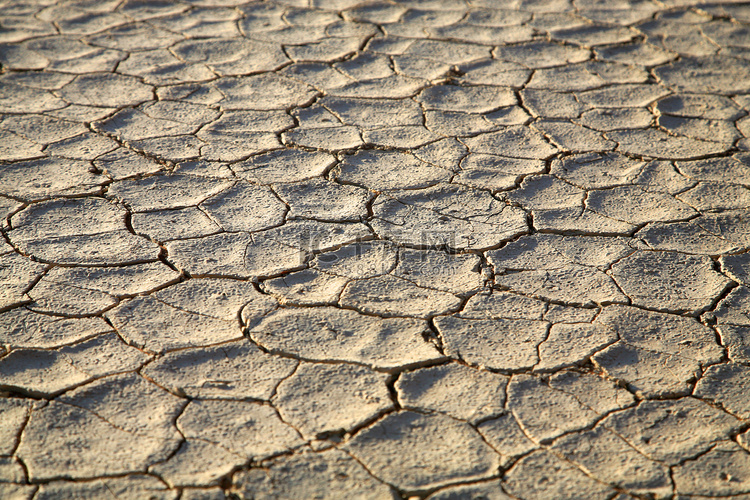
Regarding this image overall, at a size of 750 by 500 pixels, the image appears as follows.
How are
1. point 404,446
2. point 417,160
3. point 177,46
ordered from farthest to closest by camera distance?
point 177,46 → point 417,160 → point 404,446

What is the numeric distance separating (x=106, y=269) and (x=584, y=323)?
1646 mm

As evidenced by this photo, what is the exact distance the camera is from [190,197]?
2.66 metres

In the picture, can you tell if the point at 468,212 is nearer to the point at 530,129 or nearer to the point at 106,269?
the point at 530,129

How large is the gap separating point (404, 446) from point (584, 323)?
0.78m

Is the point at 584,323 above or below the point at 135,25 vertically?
below

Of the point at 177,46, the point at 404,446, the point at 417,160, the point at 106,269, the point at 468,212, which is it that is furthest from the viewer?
the point at 177,46

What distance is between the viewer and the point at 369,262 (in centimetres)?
238

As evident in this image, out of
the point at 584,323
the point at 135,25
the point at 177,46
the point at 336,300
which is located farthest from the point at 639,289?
the point at 135,25

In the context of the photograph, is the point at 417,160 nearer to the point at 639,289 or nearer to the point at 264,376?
the point at 639,289

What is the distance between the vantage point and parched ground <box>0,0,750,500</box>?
5.61 feet

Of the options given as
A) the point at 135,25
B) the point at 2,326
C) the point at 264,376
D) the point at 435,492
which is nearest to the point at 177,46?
the point at 135,25

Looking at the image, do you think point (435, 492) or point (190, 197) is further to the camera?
point (190, 197)

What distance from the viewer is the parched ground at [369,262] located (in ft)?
5.61

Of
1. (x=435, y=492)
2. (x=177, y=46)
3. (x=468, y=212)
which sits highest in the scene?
(x=177, y=46)
